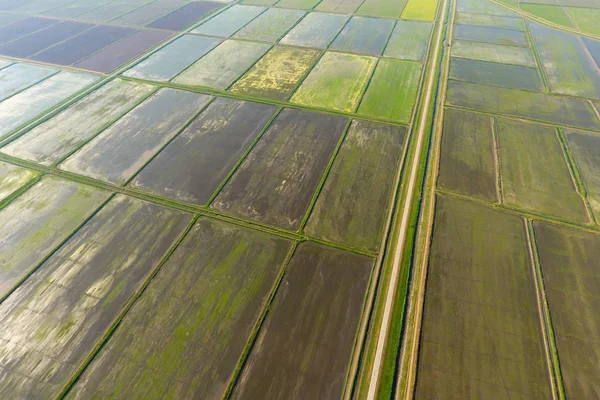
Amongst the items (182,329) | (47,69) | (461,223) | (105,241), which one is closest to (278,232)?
(182,329)

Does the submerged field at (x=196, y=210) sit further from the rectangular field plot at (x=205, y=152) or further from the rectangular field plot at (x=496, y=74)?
the rectangular field plot at (x=496, y=74)

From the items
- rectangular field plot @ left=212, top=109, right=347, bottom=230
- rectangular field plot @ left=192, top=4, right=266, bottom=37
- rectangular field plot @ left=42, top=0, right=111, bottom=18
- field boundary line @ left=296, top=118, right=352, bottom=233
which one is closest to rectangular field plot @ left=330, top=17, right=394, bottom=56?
rectangular field plot @ left=192, top=4, right=266, bottom=37

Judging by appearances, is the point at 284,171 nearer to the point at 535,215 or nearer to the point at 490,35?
the point at 535,215

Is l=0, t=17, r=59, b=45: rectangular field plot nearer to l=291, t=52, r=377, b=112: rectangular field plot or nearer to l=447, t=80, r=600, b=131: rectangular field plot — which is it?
l=291, t=52, r=377, b=112: rectangular field plot

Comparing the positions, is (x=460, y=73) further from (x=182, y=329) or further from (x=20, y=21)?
(x=20, y=21)

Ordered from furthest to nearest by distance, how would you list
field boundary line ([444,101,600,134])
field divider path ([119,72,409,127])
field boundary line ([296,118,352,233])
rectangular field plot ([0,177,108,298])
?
1. field divider path ([119,72,409,127])
2. field boundary line ([444,101,600,134])
3. field boundary line ([296,118,352,233])
4. rectangular field plot ([0,177,108,298])

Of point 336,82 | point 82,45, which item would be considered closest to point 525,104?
point 336,82

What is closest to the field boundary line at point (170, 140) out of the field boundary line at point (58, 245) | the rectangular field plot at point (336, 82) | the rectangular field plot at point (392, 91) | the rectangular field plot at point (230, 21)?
the field boundary line at point (58, 245)
